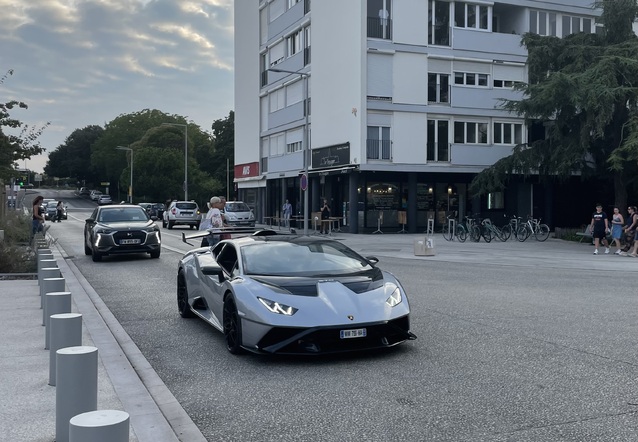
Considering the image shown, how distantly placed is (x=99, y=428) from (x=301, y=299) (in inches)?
150

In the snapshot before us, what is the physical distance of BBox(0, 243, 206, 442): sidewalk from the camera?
15.9ft

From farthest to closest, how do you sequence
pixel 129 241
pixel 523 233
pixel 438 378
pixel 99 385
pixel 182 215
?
1. pixel 182 215
2. pixel 523 233
3. pixel 129 241
4. pixel 438 378
5. pixel 99 385

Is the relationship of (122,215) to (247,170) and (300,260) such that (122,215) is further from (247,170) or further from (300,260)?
(247,170)

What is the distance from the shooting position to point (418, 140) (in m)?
35.2

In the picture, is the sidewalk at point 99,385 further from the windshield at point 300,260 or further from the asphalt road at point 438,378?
the windshield at point 300,260

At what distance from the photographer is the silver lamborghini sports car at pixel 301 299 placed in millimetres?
6680

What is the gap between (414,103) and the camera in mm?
35188

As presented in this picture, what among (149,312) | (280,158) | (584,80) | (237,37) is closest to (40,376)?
(149,312)

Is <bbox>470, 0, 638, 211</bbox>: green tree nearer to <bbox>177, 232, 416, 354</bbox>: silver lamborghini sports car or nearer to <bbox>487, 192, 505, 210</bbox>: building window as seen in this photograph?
<bbox>487, 192, 505, 210</bbox>: building window

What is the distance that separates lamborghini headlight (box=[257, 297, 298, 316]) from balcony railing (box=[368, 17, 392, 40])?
29487 mm

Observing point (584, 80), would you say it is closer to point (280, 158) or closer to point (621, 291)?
point (621, 291)

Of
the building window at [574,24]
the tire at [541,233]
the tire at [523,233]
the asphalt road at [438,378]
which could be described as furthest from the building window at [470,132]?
the asphalt road at [438,378]

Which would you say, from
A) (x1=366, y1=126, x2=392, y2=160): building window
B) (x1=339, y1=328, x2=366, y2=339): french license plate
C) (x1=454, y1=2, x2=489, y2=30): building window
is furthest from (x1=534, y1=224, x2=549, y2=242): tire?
(x1=339, y1=328, x2=366, y2=339): french license plate

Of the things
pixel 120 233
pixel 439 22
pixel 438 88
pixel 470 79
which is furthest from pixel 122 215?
pixel 470 79
